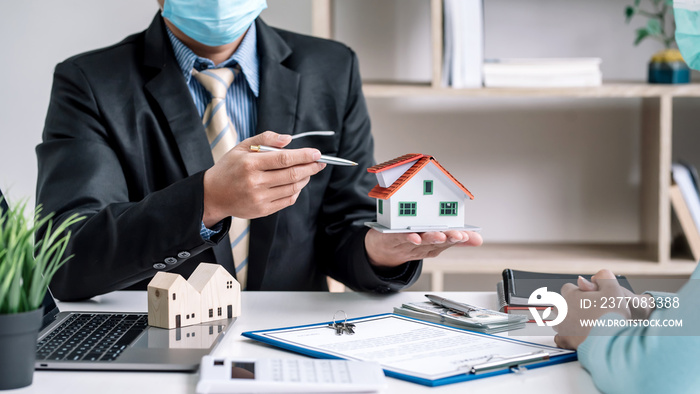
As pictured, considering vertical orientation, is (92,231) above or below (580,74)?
below

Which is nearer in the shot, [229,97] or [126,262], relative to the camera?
[126,262]

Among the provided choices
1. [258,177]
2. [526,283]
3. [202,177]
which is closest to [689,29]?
[526,283]

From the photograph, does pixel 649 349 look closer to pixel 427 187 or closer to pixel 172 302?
pixel 427 187

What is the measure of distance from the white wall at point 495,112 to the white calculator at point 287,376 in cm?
157

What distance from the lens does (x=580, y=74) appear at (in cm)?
195

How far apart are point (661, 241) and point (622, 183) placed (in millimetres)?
338

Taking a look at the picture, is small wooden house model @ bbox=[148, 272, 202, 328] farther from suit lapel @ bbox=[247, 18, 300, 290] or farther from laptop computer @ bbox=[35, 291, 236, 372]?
suit lapel @ bbox=[247, 18, 300, 290]

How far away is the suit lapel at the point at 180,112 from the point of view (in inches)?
53.9

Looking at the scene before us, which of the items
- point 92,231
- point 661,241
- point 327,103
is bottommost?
point 661,241

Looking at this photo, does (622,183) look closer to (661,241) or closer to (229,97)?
(661,241)

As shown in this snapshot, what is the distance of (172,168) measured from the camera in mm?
1394

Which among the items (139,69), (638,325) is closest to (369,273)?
(638,325)

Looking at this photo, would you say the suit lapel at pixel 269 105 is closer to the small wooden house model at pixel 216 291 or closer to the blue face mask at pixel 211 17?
the blue face mask at pixel 211 17

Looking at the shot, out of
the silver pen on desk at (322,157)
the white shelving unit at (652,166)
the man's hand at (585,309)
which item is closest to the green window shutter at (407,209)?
the silver pen on desk at (322,157)
